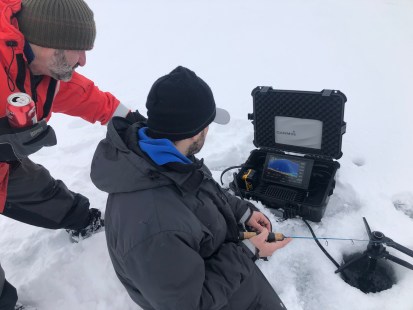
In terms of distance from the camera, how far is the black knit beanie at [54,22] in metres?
1.62

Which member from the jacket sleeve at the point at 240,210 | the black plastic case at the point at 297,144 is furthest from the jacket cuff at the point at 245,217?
the black plastic case at the point at 297,144

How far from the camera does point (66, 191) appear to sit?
2.29m

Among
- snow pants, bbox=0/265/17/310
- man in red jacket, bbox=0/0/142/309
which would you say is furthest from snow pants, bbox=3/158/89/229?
snow pants, bbox=0/265/17/310

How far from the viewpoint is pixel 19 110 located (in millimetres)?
1548

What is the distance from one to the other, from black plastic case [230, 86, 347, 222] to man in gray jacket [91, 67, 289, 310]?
1.06 m

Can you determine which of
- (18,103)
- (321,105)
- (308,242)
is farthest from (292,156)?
(18,103)

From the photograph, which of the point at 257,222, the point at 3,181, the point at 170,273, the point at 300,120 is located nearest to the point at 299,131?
the point at 300,120

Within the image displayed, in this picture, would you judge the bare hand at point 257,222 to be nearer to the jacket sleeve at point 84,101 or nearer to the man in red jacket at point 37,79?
the man in red jacket at point 37,79

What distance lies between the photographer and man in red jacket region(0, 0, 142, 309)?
159cm

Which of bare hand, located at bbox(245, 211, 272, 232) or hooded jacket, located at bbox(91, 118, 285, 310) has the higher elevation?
hooded jacket, located at bbox(91, 118, 285, 310)

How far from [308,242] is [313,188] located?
525 mm

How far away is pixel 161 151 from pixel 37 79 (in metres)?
0.97

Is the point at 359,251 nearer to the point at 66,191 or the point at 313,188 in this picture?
the point at 313,188

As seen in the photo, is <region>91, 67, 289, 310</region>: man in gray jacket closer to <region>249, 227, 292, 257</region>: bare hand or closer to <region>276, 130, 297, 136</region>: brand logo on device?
<region>249, 227, 292, 257</region>: bare hand
